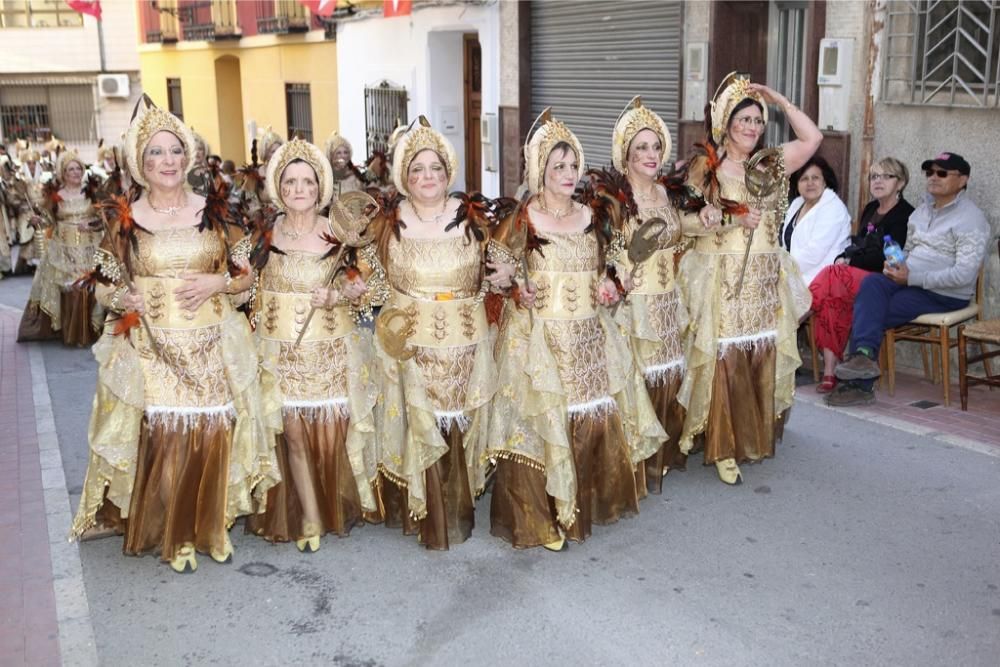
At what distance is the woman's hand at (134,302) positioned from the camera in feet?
15.3

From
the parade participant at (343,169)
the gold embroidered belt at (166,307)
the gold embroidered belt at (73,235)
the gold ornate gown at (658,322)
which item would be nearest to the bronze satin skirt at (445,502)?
the gold ornate gown at (658,322)

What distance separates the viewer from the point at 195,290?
4.71m

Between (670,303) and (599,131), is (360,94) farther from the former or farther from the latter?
(670,303)

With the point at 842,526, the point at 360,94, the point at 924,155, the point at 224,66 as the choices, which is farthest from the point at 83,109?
the point at 842,526

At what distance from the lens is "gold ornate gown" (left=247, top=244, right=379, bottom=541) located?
493 cm

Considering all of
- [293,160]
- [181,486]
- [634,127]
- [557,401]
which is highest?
[634,127]

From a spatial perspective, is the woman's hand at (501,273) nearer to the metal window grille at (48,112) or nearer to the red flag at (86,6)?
the red flag at (86,6)

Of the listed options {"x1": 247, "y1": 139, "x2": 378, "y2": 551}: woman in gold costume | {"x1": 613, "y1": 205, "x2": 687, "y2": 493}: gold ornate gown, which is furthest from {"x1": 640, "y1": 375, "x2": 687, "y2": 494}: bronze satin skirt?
{"x1": 247, "y1": 139, "x2": 378, "y2": 551}: woman in gold costume

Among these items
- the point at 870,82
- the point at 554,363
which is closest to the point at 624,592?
the point at 554,363

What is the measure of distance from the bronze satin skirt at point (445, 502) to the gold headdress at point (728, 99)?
88.4 inches

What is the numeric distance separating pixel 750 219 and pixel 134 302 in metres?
3.14

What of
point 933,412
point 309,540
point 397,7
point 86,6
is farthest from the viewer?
point 86,6

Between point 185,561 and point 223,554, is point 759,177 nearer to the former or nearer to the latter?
point 223,554

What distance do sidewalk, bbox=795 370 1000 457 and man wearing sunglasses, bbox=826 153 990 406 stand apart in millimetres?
191
